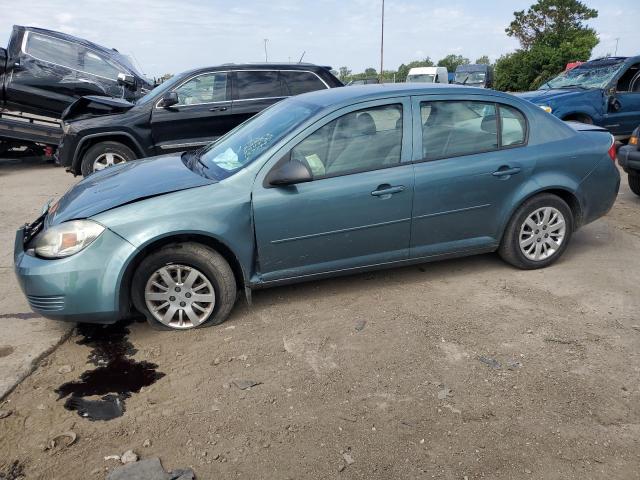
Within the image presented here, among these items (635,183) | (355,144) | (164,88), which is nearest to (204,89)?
(164,88)

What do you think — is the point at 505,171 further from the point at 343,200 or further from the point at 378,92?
the point at 343,200

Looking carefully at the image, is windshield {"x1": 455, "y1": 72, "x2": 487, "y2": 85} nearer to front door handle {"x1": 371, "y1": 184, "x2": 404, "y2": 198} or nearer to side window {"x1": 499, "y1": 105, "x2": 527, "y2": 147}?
side window {"x1": 499, "y1": 105, "x2": 527, "y2": 147}

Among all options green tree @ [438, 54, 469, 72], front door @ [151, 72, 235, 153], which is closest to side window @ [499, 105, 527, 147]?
front door @ [151, 72, 235, 153]

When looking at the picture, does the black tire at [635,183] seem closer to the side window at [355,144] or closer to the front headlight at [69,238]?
the side window at [355,144]

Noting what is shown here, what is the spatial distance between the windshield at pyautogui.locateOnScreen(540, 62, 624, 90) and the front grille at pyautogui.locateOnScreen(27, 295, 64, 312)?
10618 millimetres

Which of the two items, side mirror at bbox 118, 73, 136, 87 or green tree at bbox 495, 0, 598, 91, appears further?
green tree at bbox 495, 0, 598, 91

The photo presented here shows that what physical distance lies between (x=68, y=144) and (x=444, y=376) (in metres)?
6.51

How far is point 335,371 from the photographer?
3256 mm

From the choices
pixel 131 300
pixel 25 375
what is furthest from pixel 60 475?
pixel 131 300

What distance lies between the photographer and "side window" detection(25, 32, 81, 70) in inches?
391

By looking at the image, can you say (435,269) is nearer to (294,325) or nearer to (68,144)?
(294,325)

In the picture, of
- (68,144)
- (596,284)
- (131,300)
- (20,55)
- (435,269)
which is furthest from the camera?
(20,55)

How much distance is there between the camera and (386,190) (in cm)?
396

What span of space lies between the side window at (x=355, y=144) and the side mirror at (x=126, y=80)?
745 centimetres
